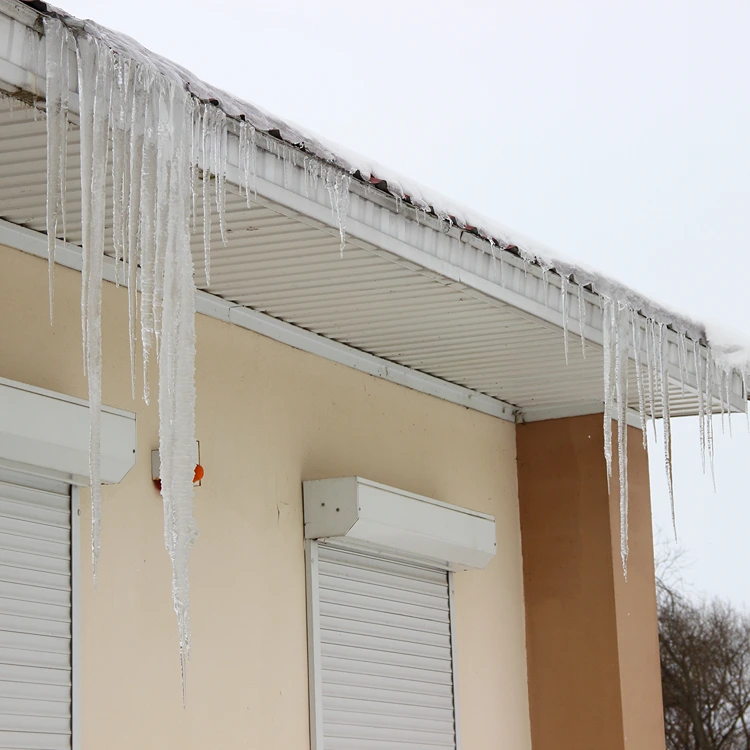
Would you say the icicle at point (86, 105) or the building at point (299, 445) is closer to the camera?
the icicle at point (86, 105)

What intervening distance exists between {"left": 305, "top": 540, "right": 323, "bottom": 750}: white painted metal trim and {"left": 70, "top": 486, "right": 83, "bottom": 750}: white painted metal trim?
133cm

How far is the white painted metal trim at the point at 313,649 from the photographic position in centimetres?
608

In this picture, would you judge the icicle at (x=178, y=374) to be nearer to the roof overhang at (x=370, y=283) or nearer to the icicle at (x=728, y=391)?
the roof overhang at (x=370, y=283)

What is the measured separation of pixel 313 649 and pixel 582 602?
2.10m

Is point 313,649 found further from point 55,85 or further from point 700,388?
point 55,85

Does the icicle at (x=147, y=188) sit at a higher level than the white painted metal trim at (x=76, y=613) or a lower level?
higher

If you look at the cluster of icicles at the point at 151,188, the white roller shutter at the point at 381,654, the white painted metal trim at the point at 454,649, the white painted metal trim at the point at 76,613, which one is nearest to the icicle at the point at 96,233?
the cluster of icicles at the point at 151,188

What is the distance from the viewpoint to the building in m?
4.39

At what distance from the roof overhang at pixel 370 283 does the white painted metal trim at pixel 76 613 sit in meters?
0.91

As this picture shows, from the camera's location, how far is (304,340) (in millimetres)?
6449

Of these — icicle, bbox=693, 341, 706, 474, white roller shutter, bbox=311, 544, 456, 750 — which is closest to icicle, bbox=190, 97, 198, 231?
white roller shutter, bbox=311, 544, 456, 750

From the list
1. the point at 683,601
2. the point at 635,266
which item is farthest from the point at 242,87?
the point at 683,601

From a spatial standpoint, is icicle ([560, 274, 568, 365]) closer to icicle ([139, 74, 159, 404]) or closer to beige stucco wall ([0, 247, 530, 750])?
beige stucco wall ([0, 247, 530, 750])

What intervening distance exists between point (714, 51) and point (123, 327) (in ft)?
184
